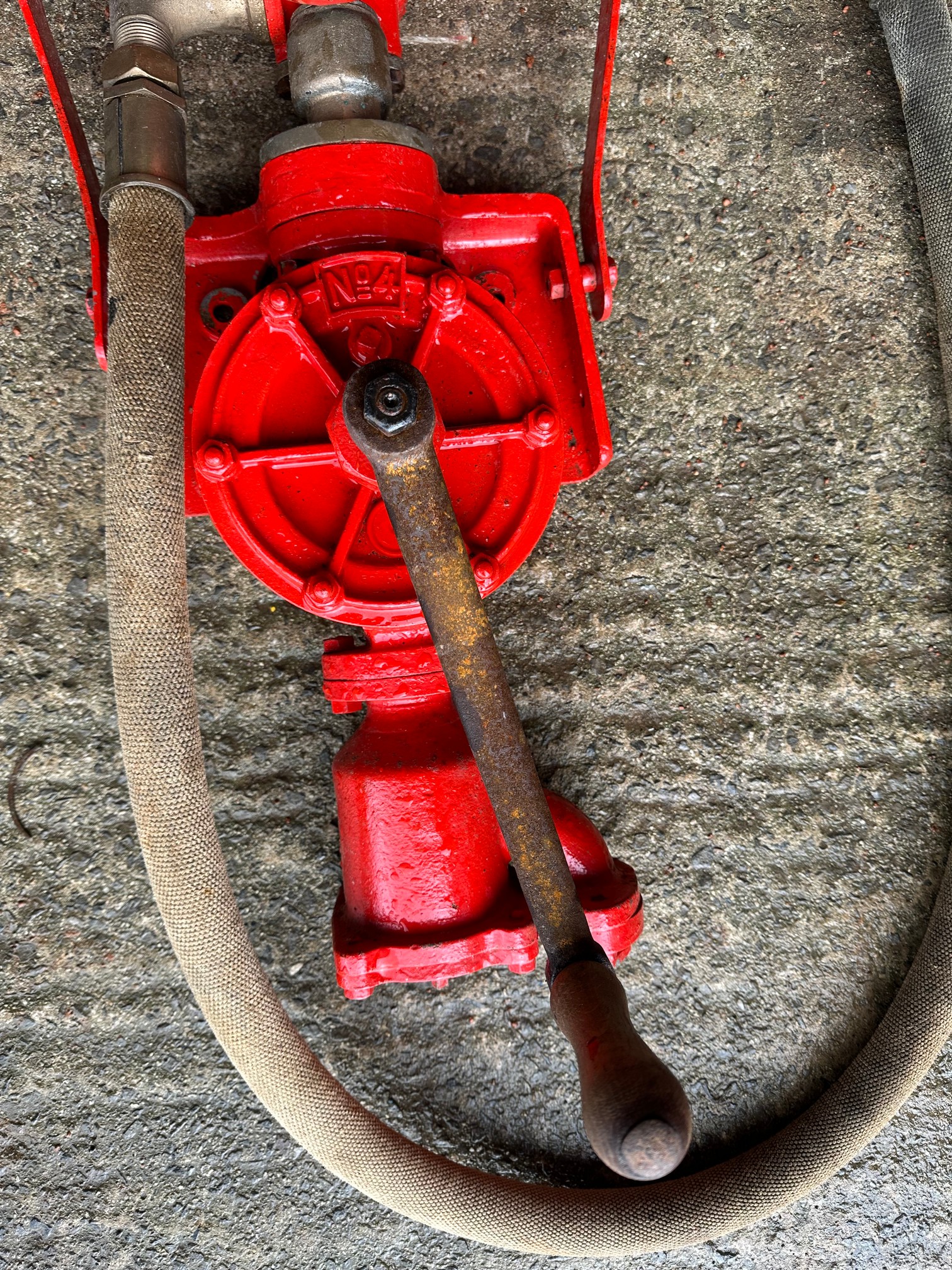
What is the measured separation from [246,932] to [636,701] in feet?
2.62

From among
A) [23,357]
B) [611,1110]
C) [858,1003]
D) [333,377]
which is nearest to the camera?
[611,1110]

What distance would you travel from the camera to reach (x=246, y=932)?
48.3 inches

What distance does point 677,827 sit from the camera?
1.59 metres

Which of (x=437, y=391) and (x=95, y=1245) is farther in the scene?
(x=95, y=1245)

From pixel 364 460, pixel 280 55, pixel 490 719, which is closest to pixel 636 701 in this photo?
pixel 490 719

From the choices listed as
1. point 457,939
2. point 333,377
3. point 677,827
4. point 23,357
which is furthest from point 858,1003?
point 23,357

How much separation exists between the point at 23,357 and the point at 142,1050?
128 cm

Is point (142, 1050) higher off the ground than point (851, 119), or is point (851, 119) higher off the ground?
point (851, 119)

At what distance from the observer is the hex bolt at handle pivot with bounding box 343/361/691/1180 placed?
83 cm

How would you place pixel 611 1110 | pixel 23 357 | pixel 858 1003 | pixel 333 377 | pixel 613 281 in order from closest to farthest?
1. pixel 611 1110
2. pixel 333 377
3. pixel 613 281
4. pixel 23 357
5. pixel 858 1003

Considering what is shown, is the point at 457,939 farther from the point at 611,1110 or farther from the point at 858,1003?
the point at 858,1003

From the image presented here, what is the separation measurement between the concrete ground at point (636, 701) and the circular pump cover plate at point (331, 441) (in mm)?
412

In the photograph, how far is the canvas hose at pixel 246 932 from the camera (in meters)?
1.10

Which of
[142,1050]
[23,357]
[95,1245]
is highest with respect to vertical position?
[23,357]
